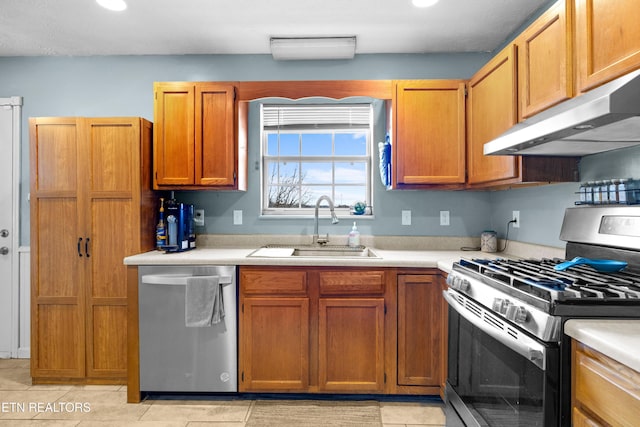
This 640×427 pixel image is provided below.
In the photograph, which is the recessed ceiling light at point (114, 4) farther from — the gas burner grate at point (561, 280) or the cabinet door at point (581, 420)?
the cabinet door at point (581, 420)

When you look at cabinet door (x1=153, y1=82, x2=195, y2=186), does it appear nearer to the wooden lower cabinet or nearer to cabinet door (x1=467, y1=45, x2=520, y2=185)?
the wooden lower cabinet

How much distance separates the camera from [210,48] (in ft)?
9.83

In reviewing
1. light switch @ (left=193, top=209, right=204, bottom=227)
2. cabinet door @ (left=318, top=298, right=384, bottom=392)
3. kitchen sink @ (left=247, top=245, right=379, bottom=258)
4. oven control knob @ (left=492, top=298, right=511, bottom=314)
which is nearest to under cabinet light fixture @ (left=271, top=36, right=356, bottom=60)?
light switch @ (left=193, top=209, right=204, bottom=227)

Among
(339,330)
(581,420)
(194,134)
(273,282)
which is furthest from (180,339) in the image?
(581,420)

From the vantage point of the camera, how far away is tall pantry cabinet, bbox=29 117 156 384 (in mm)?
2598

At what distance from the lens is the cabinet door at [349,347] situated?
237 cm

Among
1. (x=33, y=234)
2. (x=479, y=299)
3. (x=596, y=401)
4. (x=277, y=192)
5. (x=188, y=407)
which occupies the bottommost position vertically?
(x=188, y=407)

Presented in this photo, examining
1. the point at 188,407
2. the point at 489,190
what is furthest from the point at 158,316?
the point at 489,190

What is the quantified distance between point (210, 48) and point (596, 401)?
3139mm

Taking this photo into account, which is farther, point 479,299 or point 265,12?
point 265,12

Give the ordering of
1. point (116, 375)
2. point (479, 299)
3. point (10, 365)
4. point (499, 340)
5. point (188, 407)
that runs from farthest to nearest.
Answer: point (10, 365)
point (116, 375)
point (188, 407)
point (479, 299)
point (499, 340)

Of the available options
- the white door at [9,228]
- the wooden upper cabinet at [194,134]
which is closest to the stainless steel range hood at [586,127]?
the wooden upper cabinet at [194,134]

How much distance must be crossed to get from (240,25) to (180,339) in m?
2.16

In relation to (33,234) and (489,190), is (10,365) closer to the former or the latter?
(33,234)
